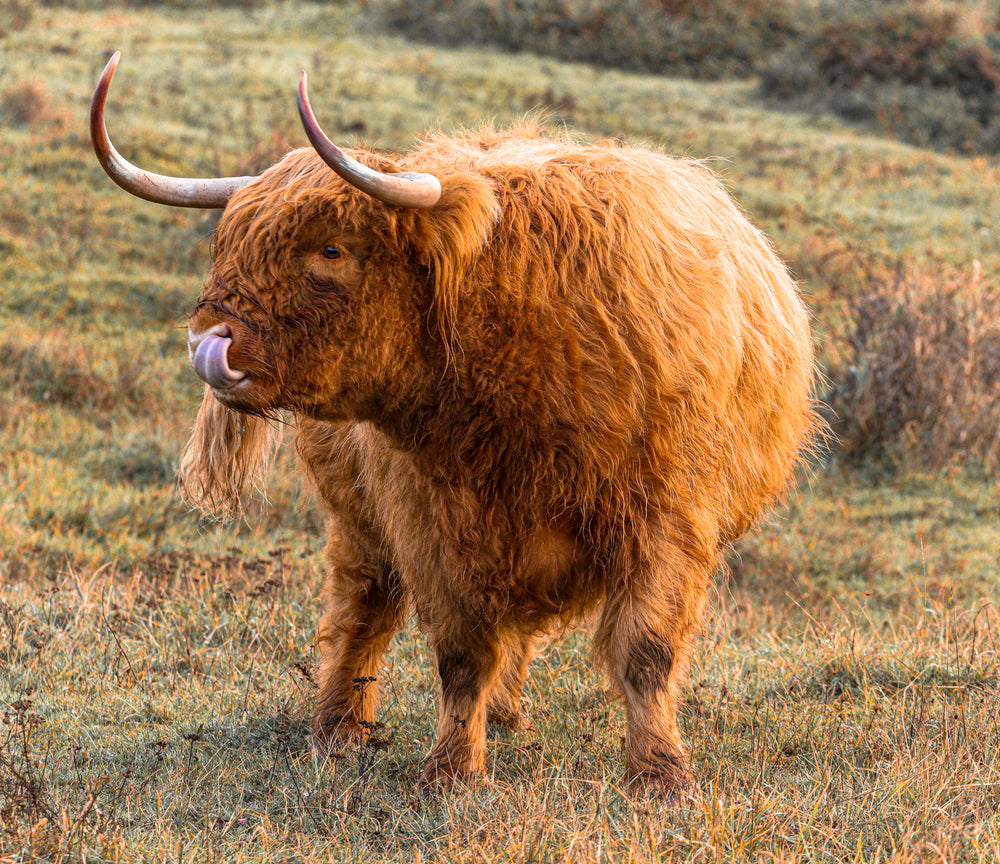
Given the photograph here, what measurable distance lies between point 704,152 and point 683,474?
13934 millimetres

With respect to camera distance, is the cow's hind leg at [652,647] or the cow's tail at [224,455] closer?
the cow's hind leg at [652,647]

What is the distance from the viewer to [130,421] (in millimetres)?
8539

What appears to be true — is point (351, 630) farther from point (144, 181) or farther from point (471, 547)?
point (144, 181)

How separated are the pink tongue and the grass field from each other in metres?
1.14

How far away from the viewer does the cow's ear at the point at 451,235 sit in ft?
10.3

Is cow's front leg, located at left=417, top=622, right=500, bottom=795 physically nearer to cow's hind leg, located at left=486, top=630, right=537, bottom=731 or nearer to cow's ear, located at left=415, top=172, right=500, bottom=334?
cow's hind leg, located at left=486, top=630, right=537, bottom=731

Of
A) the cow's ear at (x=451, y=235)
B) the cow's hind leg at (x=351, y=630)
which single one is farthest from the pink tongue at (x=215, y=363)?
the cow's hind leg at (x=351, y=630)

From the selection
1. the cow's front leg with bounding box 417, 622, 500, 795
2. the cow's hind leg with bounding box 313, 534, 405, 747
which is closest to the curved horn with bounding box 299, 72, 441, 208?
the cow's front leg with bounding box 417, 622, 500, 795

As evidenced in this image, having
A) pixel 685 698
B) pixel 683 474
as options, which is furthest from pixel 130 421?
pixel 683 474

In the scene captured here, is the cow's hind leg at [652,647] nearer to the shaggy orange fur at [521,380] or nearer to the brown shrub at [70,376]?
the shaggy orange fur at [521,380]

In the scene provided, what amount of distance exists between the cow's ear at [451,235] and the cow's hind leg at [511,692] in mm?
1752

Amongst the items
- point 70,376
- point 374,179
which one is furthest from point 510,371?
point 70,376

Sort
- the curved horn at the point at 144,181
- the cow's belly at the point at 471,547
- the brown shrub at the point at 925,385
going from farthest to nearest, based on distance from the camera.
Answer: the brown shrub at the point at 925,385 → the cow's belly at the point at 471,547 → the curved horn at the point at 144,181

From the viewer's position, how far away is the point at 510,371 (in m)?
3.25
